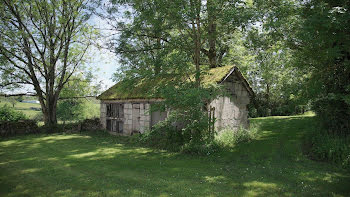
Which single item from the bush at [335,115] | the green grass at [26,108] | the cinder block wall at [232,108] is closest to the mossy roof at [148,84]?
the cinder block wall at [232,108]

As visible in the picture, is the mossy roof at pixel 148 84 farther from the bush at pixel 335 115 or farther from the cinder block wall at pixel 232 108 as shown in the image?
the bush at pixel 335 115

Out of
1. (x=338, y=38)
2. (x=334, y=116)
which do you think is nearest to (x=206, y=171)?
(x=338, y=38)

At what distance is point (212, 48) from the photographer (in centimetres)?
1925

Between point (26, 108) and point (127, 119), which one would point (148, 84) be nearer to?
point (127, 119)

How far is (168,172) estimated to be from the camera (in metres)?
8.76

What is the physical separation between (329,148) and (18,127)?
20.8m

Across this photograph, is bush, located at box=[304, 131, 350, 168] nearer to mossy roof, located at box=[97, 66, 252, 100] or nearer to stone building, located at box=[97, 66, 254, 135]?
stone building, located at box=[97, 66, 254, 135]

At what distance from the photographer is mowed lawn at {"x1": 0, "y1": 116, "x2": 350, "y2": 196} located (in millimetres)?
6906

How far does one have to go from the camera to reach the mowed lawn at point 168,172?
6.91 m

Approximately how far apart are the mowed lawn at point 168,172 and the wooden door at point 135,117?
11.8 feet

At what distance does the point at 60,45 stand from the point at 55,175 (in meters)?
16.4

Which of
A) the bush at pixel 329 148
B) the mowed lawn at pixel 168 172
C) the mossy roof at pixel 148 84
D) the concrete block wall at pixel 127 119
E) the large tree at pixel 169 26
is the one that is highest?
the large tree at pixel 169 26

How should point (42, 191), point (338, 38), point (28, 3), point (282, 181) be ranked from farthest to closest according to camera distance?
point (28, 3) < point (338, 38) < point (282, 181) < point (42, 191)

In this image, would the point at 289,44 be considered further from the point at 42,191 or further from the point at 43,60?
the point at 43,60
